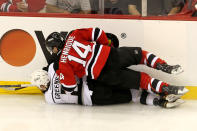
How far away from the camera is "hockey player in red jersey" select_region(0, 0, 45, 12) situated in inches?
102

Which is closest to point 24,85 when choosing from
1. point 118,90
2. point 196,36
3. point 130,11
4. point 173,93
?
point 118,90

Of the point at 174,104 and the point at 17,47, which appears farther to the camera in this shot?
the point at 17,47

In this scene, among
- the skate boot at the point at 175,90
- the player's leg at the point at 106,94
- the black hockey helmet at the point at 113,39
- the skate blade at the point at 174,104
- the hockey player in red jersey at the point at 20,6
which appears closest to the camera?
the skate boot at the point at 175,90

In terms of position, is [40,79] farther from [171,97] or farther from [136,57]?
[171,97]

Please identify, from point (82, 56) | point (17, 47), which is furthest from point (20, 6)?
point (82, 56)

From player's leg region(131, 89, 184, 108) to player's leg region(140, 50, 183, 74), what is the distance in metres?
0.25

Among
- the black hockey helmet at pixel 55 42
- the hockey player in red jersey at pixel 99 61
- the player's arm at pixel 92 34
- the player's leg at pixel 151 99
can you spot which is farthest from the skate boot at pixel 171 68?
the black hockey helmet at pixel 55 42

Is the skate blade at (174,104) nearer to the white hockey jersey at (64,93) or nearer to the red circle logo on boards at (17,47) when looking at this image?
the white hockey jersey at (64,93)

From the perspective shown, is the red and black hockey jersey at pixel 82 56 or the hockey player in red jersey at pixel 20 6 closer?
the red and black hockey jersey at pixel 82 56

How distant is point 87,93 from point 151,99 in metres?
0.52

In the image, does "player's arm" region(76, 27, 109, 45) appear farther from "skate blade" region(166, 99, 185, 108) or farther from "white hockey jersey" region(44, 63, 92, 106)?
"skate blade" region(166, 99, 185, 108)

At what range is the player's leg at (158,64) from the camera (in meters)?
2.15

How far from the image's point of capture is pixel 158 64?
222 cm

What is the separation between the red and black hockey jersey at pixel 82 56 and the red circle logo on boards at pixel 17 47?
534 millimetres
